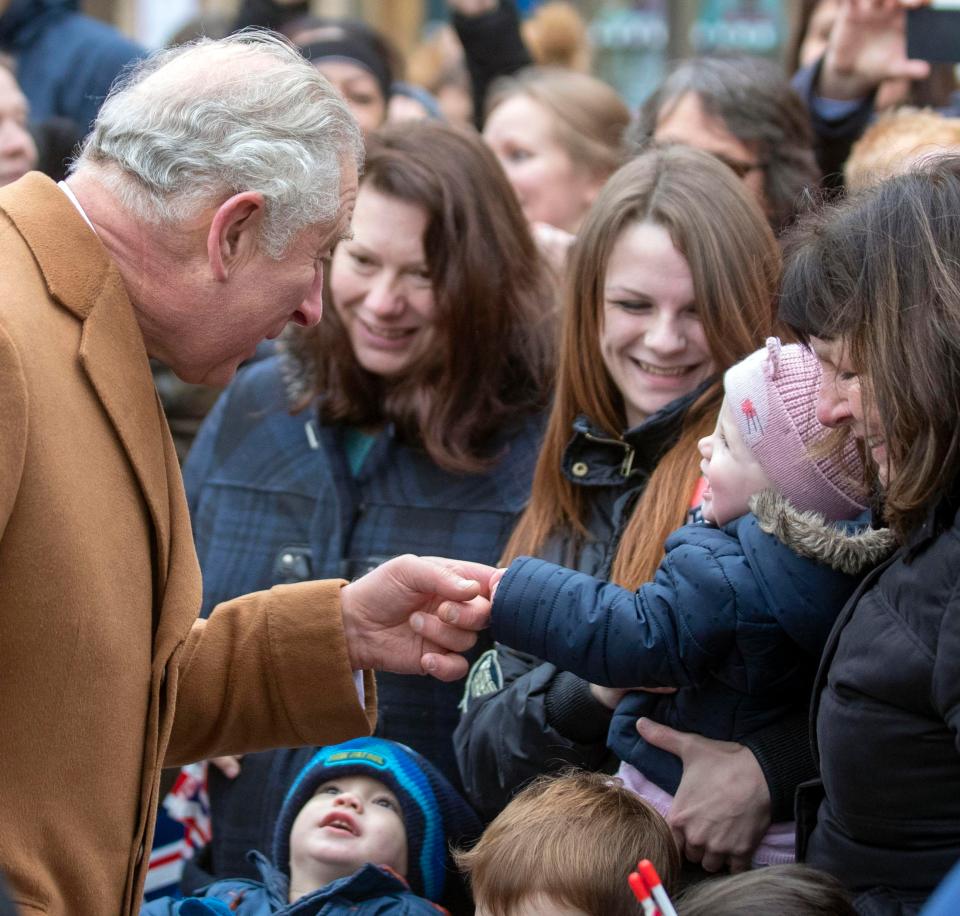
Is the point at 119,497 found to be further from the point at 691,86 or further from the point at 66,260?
the point at 691,86

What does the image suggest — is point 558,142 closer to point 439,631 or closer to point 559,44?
point 559,44

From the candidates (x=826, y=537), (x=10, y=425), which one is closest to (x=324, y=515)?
(x=826, y=537)

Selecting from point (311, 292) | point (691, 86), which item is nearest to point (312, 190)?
point (311, 292)

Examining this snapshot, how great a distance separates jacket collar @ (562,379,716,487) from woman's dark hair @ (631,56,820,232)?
130 centimetres

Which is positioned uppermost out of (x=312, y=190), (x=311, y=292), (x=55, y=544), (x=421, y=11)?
(x=312, y=190)

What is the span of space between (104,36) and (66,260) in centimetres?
417

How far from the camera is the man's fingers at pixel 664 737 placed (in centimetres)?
276

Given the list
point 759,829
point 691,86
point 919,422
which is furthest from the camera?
point 691,86

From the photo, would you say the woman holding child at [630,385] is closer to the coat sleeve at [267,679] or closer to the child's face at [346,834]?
the child's face at [346,834]

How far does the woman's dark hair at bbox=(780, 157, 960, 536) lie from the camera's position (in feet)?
6.84

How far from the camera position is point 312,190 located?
2520mm

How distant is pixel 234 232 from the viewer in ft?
8.09

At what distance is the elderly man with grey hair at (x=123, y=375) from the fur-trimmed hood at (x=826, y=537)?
1.93 ft

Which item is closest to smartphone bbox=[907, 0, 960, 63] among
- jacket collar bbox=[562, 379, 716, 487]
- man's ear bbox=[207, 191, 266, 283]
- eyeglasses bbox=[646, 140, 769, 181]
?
eyeglasses bbox=[646, 140, 769, 181]
